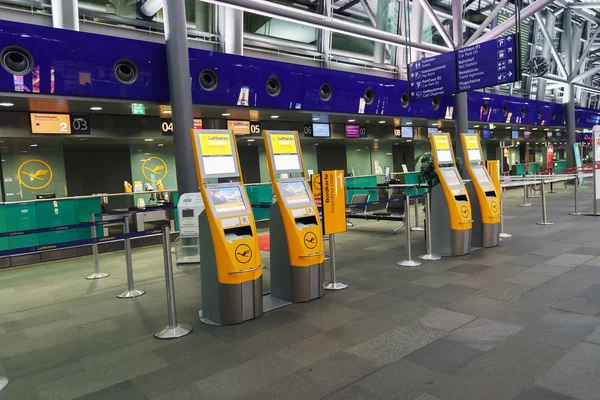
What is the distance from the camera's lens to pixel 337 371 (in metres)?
2.72

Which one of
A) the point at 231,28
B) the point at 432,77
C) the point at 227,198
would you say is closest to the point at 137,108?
the point at 231,28

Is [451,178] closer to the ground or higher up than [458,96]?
closer to the ground

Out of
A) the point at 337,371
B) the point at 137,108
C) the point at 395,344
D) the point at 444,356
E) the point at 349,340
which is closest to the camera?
the point at 337,371

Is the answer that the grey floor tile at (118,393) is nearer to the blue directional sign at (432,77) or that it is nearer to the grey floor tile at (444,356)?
the grey floor tile at (444,356)

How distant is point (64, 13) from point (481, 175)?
7153mm

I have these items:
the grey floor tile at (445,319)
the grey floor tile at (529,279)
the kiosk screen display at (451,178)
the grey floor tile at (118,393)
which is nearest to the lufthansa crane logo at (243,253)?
the grey floor tile at (118,393)

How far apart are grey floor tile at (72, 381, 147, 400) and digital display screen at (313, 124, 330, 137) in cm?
904

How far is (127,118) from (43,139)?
1693 mm

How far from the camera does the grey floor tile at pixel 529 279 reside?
4.45 m

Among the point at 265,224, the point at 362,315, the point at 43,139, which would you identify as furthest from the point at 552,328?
the point at 43,139

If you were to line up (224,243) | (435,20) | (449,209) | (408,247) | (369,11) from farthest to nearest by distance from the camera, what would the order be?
(369,11)
(435,20)
(449,209)
(408,247)
(224,243)

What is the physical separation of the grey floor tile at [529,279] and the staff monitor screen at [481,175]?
77.7 inches

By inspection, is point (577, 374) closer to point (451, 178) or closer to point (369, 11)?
point (451, 178)

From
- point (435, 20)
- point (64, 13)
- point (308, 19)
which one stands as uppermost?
point (435, 20)
